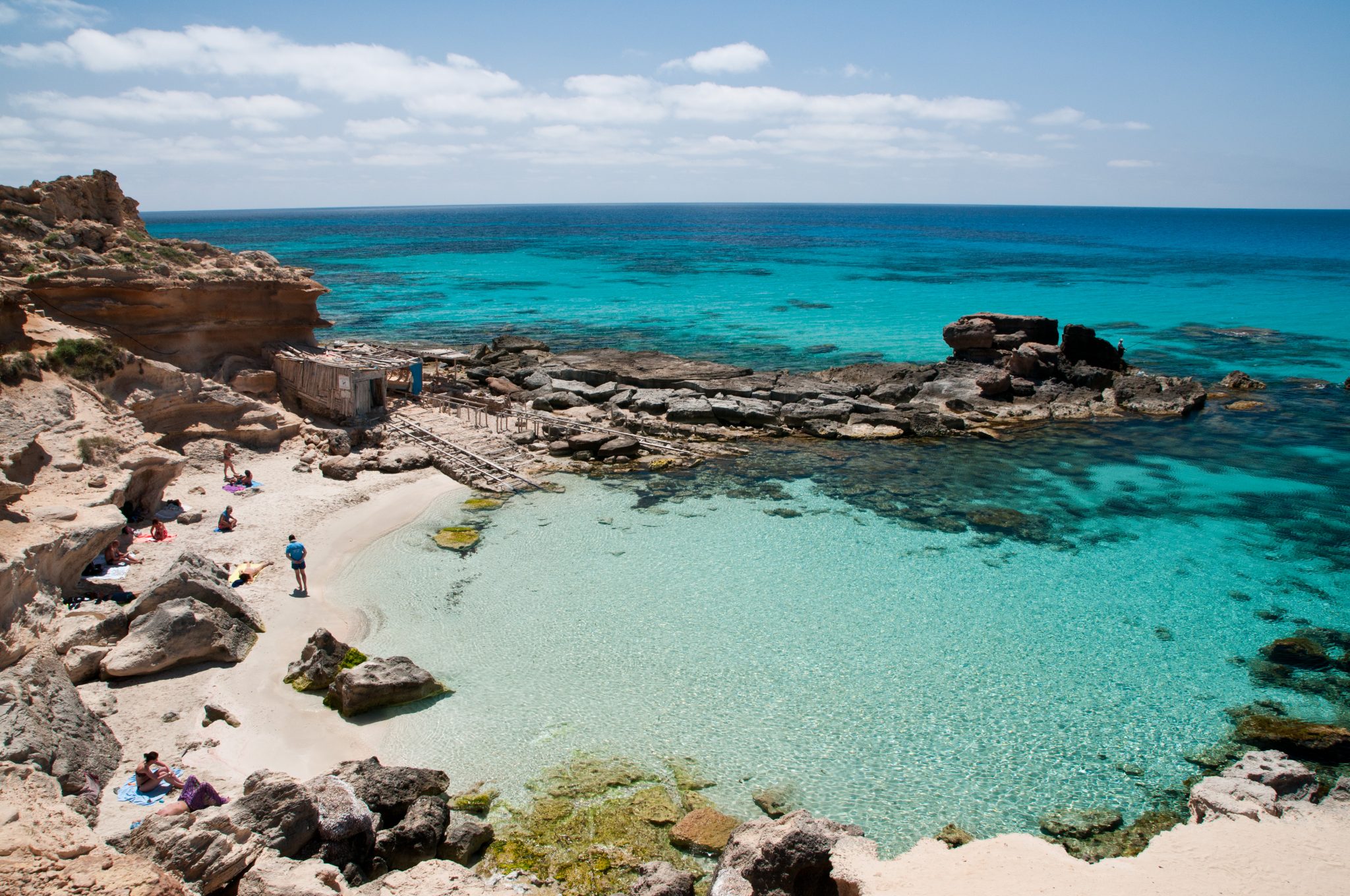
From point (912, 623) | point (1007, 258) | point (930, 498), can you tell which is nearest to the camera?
point (912, 623)

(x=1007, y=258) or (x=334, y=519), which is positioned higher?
(x=1007, y=258)

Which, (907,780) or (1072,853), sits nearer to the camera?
(1072,853)

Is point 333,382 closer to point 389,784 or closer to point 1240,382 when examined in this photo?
point 389,784

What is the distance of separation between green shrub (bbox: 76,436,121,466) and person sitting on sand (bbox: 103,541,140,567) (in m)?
2.16

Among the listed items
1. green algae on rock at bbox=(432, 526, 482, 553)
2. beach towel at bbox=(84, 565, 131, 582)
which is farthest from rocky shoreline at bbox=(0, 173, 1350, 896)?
green algae on rock at bbox=(432, 526, 482, 553)

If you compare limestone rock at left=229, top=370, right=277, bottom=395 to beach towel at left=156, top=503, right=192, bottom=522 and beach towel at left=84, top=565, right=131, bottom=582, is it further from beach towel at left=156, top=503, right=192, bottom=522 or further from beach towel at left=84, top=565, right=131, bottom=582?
beach towel at left=84, top=565, right=131, bottom=582

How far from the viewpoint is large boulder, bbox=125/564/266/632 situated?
14.2 metres

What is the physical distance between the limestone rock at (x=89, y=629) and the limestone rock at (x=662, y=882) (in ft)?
34.1

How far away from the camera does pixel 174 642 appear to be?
44.7ft

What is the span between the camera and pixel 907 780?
12117 mm

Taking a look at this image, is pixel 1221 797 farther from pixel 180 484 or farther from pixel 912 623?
pixel 180 484

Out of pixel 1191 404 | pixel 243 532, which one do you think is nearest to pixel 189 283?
pixel 243 532

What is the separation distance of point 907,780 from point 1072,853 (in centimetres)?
233

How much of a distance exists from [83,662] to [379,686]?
4.89 metres
